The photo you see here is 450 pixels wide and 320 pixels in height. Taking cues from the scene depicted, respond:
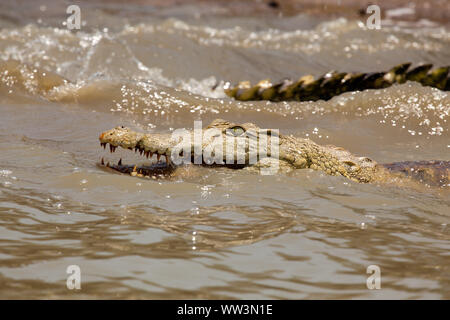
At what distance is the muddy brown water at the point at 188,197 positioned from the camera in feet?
9.04

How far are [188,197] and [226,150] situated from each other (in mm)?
704

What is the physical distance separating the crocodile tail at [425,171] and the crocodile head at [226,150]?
28 centimetres

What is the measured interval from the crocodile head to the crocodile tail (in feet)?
0.90

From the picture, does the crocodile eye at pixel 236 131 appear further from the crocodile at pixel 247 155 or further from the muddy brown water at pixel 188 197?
the muddy brown water at pixel 188 197

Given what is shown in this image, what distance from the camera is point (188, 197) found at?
12.8 feet

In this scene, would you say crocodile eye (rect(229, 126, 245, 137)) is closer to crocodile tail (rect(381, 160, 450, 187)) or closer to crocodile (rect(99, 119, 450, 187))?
crocodile (rect(99, 119, 450, 187))

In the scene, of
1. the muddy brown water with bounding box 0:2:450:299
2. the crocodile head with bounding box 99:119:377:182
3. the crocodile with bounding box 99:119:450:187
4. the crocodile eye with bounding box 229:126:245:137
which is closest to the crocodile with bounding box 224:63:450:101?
the muddy brown water with bounding box 0:2:450:299

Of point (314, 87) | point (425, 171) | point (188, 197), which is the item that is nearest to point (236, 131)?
point (188, 197)

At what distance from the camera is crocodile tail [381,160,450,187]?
4.88 meters

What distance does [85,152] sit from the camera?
5.12m

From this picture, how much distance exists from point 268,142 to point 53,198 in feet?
5.20

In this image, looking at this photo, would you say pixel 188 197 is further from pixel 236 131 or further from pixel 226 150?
pixel 236 131
